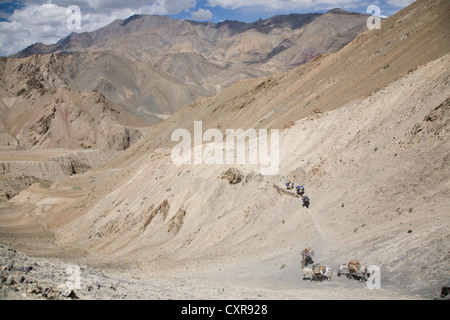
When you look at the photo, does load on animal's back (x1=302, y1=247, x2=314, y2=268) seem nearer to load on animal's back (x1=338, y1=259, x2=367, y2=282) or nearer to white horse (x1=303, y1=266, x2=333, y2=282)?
white horse (x1=303, y1=266, x2=333, y2=282)

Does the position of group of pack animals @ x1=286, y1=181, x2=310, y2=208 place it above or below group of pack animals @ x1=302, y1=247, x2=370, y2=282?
above

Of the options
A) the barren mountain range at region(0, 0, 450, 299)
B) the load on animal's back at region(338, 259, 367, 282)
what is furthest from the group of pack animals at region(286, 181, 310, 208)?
the load on animal's back at region(338, 259, 367, 282)

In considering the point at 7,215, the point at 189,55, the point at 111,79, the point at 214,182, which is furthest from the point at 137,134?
the point at 189,55

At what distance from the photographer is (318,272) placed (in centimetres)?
1180

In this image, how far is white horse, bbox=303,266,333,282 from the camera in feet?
38.5

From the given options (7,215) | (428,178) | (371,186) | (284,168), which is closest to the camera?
(428,178)

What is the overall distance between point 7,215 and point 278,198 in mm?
32880

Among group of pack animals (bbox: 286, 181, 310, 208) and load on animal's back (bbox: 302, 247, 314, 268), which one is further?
group of pack animals (bbox: 286, 181, 310, 208)

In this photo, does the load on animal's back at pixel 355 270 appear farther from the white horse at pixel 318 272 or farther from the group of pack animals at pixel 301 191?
the group of pack animals at pixel 301 191

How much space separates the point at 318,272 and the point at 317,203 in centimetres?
554

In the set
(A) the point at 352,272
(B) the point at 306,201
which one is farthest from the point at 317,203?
(A) the point at 352,272

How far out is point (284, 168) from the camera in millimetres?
20500
